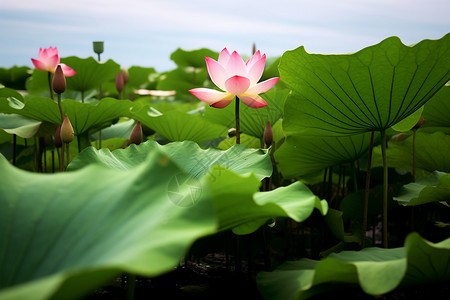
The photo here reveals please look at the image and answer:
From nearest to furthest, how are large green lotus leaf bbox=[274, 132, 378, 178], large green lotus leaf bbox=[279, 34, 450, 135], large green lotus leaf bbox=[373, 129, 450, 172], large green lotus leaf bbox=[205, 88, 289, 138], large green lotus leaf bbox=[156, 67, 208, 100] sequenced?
1. large green lotus leaf bbox=[279, 34, 450, 135]
2. large green lotus leaf bbox=[274, 132, 378, 178]
3. large green lotus leaf bbox=[373, 129, 450, 172]
4. large green lotus leaf bbox=[205, 88, 289, 138]
5. large green lotus leaf bbox=[156, 67, 208, 100]

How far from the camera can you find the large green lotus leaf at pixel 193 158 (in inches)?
48.3

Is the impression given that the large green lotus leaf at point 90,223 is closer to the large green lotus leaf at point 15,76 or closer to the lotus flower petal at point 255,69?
the lotus flower petal at point 255,69

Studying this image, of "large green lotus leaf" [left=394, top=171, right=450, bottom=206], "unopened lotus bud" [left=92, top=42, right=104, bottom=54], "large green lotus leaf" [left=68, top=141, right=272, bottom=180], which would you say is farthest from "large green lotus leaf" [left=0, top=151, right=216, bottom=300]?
"unopened lotus bud" [left=92, top=42, right=104, bottom=54]

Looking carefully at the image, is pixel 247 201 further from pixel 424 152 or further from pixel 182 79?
pixel 182 79

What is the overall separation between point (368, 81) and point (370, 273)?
0.58 meters

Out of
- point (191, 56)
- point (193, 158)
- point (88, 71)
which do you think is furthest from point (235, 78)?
point (191, 56)

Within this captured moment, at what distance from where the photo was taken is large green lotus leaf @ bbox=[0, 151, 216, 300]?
1.97 ft

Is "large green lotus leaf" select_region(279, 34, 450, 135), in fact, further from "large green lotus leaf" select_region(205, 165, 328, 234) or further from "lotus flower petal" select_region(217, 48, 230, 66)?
"large green lotus leaf" select_region(205, 165, 328, 234)

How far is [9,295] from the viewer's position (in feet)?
1.63

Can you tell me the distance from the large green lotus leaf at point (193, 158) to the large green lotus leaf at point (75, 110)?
0.42 meters

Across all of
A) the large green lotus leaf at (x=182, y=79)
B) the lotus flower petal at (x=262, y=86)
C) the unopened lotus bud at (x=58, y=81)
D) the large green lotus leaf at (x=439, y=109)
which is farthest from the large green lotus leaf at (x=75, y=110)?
the large green lotus leaf at (x=182, y=79)

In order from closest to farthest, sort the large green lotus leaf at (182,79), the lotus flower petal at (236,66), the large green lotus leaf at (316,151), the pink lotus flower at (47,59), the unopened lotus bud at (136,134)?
the lotus flower petal at (236,66)
the unopened lotus bud at (136,134)
the large green lotus leaf at (316,151)
the pink lotus flower at (47,59)
the large green lotus leaf at (182,79)

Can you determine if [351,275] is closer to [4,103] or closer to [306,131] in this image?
[306,131]

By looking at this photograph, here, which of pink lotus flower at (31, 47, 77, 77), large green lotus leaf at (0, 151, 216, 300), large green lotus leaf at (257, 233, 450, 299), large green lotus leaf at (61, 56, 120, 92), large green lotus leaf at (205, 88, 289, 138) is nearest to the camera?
large green lotus leaf at (0, 151, 216, 300)
